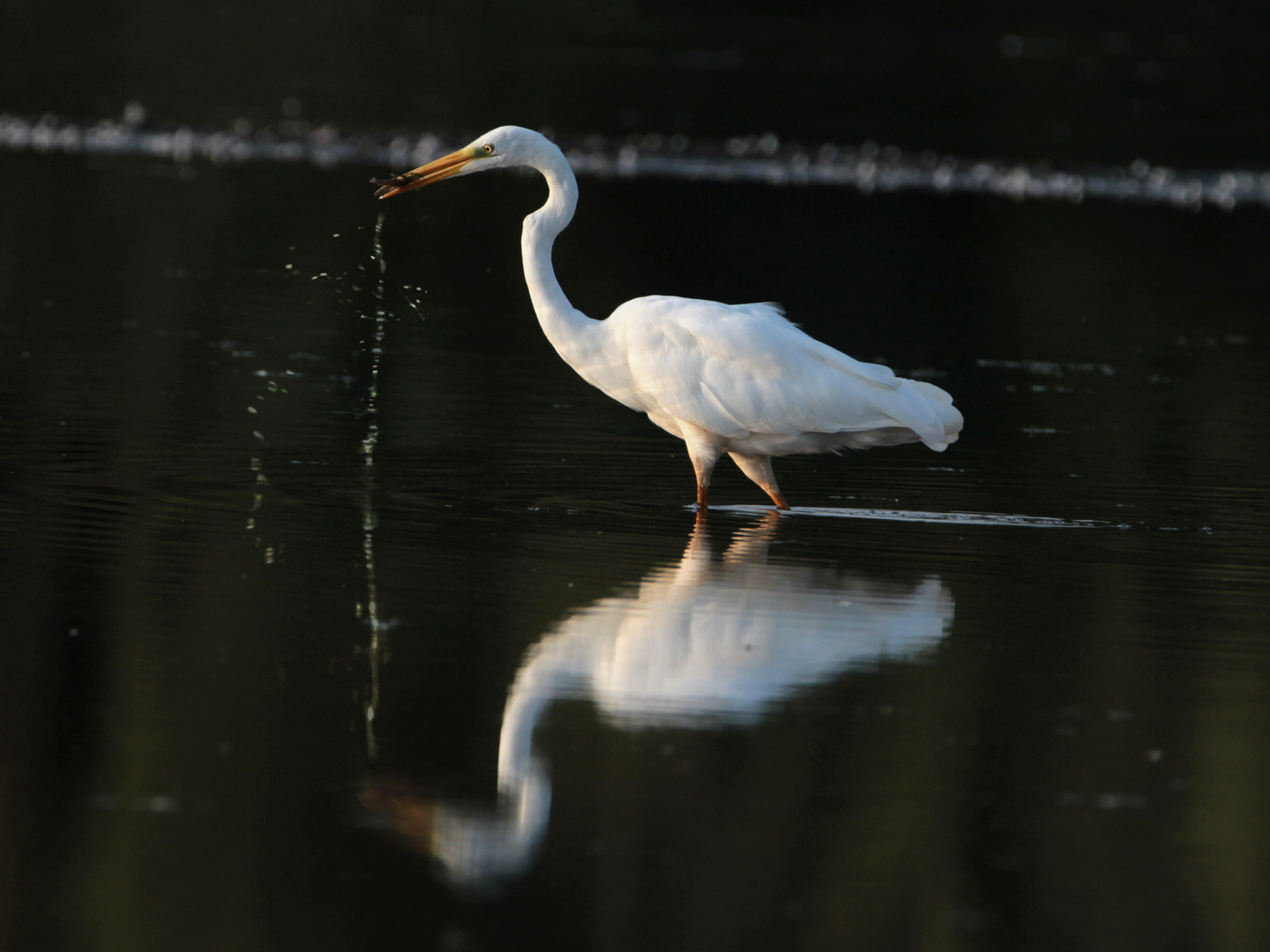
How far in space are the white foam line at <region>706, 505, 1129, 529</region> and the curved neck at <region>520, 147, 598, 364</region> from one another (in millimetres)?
1158

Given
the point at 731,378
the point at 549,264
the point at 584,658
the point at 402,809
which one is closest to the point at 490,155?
the point at 549,264

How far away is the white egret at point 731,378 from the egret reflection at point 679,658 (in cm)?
109

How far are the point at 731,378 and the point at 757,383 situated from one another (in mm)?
132

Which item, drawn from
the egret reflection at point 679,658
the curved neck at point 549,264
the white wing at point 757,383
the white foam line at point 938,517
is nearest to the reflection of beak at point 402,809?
the egret reflection at point 679,658

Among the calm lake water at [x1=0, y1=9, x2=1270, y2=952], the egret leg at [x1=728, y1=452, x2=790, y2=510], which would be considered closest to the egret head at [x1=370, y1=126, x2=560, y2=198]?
the calm lake water at [x1=0, y1=9, x2=1270, y2=952]

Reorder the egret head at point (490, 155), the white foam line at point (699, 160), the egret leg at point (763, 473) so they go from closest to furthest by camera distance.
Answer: the egret leg at point (763, 473) < the egret head at point (490, 155) < the white foam line at point (699, 160)

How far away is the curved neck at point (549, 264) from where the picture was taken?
10500 mm

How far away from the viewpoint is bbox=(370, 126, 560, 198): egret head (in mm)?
10617

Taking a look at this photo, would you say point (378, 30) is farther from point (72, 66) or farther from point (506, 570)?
point (506, 570)

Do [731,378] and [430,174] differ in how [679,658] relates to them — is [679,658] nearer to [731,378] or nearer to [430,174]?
[731,378]

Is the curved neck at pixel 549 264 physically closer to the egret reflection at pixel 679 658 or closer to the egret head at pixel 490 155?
the egret head at pixel 490 155

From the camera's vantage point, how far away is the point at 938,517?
10.3 meters

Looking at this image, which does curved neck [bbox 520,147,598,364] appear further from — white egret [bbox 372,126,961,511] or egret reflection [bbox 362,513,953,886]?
egret reflection [bbox 362,513,953,886]

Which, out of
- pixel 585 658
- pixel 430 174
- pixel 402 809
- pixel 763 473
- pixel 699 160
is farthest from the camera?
pixel 699 160
